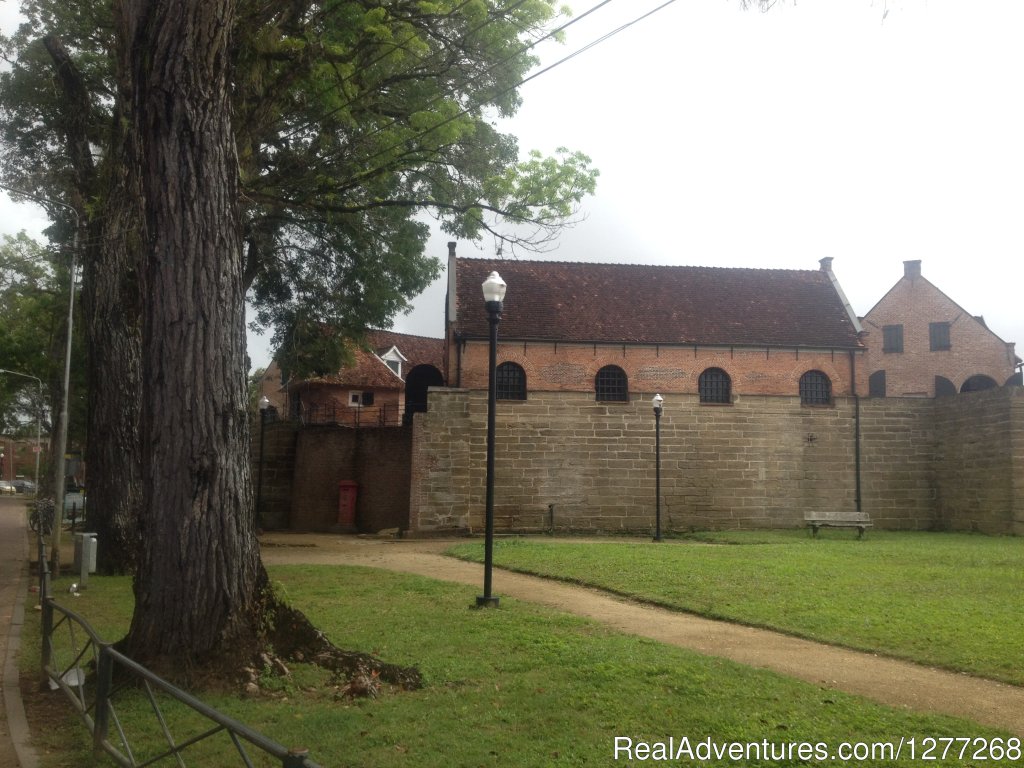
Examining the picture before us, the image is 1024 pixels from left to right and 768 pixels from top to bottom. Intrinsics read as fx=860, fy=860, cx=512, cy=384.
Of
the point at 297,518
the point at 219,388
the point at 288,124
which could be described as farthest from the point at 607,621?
the point at 297,518

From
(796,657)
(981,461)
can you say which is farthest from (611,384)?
(796,657)

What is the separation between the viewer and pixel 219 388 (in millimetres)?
7016

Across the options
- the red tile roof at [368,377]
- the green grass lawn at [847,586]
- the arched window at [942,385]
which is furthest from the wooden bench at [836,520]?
the red tile roof at [368,377]

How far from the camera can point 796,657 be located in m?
7.70

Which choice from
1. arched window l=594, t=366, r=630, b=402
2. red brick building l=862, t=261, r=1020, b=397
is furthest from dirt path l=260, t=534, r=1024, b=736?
red brick building l=862, t=261, r=1020, b=397

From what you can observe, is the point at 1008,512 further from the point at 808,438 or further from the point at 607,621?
the point at 607,621

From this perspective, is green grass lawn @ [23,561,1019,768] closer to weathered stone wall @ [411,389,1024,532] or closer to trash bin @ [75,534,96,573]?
trash bin @ [75,534,96,573]

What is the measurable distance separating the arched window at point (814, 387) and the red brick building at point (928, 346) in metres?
13.9

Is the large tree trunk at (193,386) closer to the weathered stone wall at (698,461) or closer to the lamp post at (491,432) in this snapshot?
the lamp post at (491,432)

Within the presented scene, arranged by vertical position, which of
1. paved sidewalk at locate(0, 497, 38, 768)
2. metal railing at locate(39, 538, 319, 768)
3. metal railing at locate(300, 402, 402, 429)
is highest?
metal railing at locate(300, 402, 402, 429)

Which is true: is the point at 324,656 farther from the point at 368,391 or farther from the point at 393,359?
the point at 393,359

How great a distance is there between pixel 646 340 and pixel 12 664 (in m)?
20.6

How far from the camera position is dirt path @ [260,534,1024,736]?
244 inches

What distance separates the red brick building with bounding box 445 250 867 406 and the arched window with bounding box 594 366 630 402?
3 centimetres
